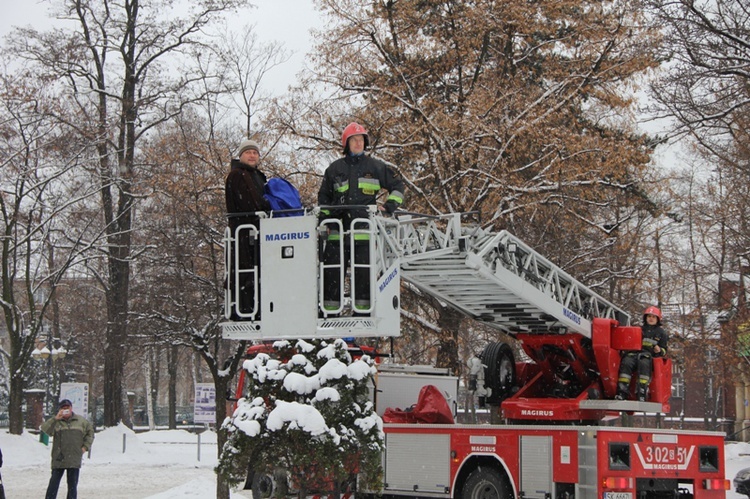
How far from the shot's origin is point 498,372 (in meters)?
12.4

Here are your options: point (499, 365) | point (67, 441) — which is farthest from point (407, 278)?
point (67, 441)

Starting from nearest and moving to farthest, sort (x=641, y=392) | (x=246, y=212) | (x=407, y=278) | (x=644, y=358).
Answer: (x=246, y=212) < (x=407, y=278) < (x=641, y=392) < (x=644, y=358)

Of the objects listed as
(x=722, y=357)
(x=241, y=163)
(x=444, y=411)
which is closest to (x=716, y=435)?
(x=444, y=411)

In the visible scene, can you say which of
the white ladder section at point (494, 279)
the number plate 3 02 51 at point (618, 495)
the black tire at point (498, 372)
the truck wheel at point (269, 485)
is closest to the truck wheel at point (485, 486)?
the number plate 3 02 51 at point (618, 495)

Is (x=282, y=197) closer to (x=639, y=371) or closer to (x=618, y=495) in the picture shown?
(x=618, y=495)

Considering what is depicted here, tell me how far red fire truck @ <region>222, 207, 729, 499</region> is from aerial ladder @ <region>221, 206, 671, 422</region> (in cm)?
1

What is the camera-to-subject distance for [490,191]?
1830 centimetres

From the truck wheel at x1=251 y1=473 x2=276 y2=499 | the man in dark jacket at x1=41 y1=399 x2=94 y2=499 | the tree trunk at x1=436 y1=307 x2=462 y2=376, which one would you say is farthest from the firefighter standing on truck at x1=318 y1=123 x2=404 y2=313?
the tree trunk at x1=436 y1=307 x2=462 y2=376

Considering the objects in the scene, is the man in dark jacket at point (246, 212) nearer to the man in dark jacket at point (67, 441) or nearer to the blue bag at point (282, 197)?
the blue bag at point (282, 197)

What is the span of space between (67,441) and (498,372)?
235 inches

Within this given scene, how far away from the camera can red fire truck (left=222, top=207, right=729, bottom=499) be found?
8844mm

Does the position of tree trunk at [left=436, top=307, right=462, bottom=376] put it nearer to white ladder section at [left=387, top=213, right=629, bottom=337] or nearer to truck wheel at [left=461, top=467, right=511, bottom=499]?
white ladder section at [left=387, top=213, right=629, bottom=337]

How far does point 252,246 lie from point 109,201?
21.3 m

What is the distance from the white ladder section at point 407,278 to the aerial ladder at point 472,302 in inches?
0.5
